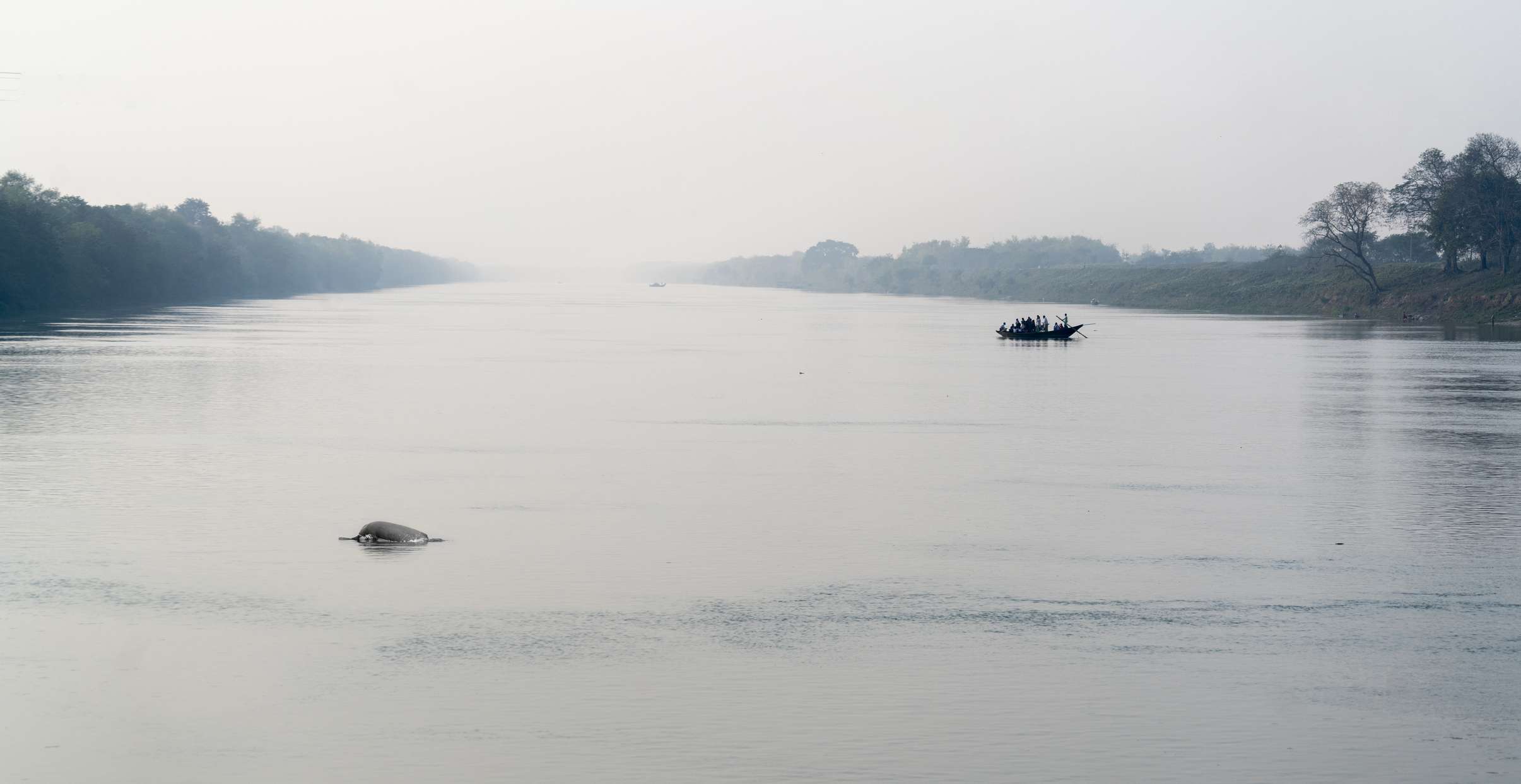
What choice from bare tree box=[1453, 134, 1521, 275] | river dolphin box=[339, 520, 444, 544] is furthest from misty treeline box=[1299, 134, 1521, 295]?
river dolphin box=[339, 520, 444, 544]

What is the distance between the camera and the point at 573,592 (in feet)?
66.4

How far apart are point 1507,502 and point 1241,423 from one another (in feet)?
51.7

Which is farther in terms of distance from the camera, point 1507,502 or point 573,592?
point 1507,502

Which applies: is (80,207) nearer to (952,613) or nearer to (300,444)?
(300,444)

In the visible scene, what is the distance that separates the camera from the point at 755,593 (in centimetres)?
2038

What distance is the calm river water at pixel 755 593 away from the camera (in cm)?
1404

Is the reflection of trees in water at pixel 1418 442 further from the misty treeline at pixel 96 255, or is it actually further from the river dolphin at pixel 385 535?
the misty treeline at pixel 96 255

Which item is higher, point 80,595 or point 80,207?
point 80,207

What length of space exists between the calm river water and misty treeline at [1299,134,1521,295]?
83554 millimetres

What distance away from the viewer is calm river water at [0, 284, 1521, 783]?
46.1 feet

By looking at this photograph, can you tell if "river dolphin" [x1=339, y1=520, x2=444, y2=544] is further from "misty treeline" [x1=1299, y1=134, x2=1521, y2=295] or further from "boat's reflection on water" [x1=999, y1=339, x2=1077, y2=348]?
"misty treeline" [x1=1299, y1=134, x2=1521, y2=295]

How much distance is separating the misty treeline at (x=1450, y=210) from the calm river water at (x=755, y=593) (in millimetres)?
83554

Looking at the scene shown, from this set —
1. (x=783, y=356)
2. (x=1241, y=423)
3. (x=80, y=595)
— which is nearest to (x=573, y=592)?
(x=80, y=595)

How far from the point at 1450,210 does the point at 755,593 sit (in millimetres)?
118427
